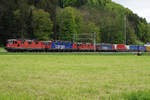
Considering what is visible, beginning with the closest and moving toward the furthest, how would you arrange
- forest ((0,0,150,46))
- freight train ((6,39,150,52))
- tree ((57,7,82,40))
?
freight train ((6,39,150,52)), forest ((0,0,150,46)), tree ((57,7,82,40))

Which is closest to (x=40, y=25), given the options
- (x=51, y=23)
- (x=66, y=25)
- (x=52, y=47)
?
(x=51, y=23)

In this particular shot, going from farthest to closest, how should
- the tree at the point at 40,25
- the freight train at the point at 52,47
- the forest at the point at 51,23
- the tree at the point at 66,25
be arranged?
the tree at the point at 66,25, the tree at the point at 40,25, the forest at the point at 51,23, the freight train at the point at 52,47

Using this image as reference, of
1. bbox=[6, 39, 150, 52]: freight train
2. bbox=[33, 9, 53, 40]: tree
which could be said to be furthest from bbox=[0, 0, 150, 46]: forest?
bbox=[6, 39, 150, 52]: freight train

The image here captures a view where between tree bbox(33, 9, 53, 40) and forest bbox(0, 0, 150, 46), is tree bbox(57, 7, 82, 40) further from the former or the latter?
tree bbox(33, 9, 53, 40)

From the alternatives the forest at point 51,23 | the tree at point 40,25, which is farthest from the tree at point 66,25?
the tree at point 40,25

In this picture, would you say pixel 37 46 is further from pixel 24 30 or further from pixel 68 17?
pixel 68 17

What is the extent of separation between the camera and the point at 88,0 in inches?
4825

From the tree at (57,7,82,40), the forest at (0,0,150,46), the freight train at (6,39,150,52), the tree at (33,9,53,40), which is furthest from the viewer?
the tree at (57,7,82,40)

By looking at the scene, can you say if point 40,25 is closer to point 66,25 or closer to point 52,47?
point 66,25

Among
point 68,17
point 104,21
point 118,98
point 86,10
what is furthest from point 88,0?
point 118,98

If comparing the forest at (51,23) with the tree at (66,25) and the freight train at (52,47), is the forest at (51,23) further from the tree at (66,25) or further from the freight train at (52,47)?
the freight train at (52,47)

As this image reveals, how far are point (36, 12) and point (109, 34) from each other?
3530 cm

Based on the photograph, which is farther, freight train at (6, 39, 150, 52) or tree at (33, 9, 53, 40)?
tree at (33, 9, 53, 40)

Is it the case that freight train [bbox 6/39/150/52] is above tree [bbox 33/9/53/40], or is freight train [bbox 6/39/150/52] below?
below
